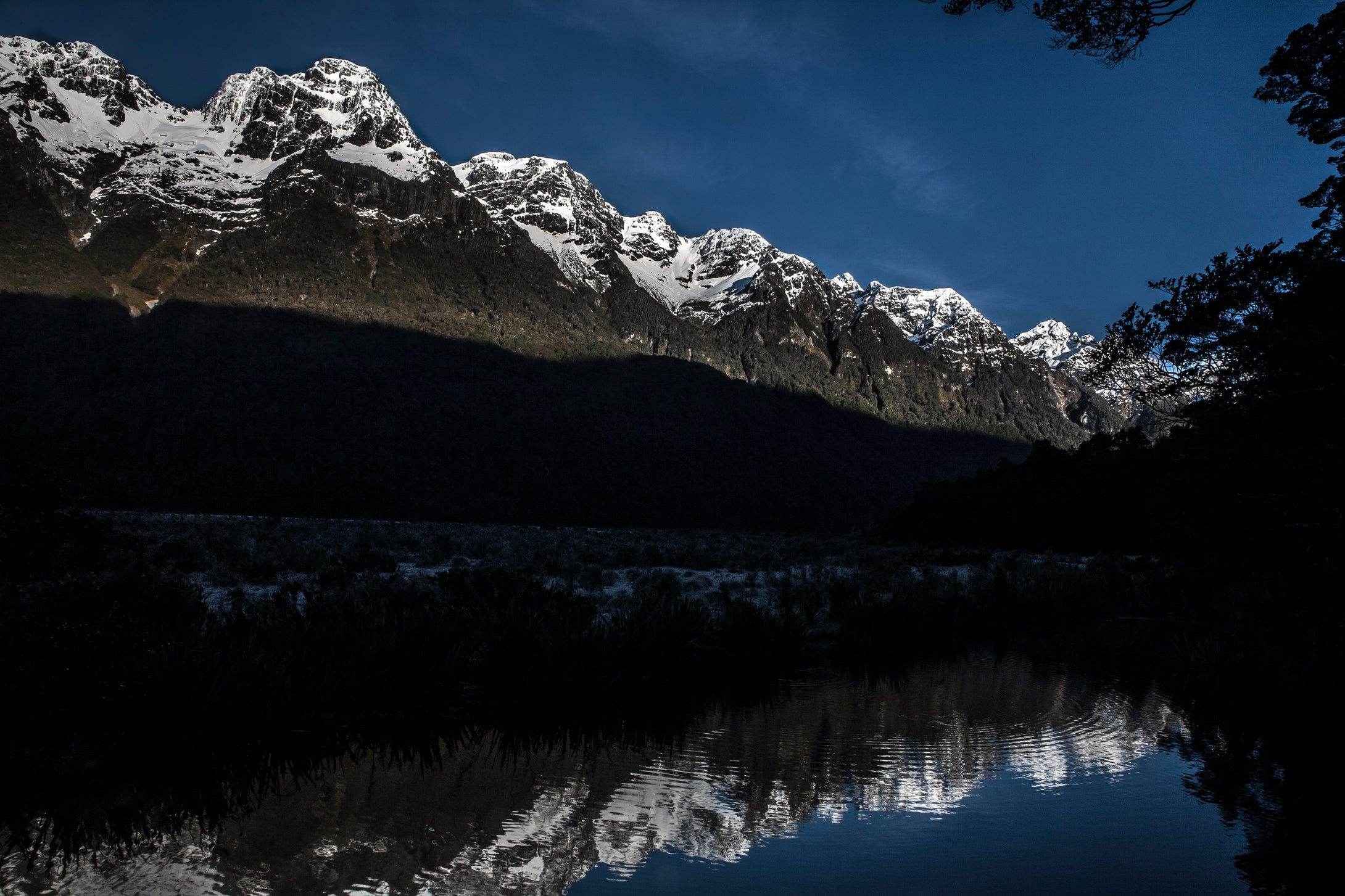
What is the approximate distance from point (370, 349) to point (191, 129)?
86717mm

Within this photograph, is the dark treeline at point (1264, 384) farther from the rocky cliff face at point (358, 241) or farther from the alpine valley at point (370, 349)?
the rocky cliff face at point (358, 241)

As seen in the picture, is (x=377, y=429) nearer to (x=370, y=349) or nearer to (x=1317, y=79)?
(x=370, y=349)

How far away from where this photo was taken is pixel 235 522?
119 feet

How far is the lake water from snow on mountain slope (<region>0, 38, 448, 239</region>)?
123m

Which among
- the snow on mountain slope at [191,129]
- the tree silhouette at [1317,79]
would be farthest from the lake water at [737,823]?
the snow on mountain slope at [191,129]

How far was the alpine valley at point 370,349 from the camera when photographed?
68500 millimetres

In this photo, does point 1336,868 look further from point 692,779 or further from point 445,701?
point 445,701

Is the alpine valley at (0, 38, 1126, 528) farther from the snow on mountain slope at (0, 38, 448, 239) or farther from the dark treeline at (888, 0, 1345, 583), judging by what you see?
the dark treeline at (888, 0, 1345, 583)

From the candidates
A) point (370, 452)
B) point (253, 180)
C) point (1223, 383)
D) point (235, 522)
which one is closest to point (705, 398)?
point (370, 452)

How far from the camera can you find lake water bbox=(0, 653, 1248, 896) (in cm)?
448

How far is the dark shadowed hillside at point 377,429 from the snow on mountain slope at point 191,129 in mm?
38827

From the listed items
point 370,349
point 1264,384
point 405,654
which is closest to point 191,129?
point 370,349

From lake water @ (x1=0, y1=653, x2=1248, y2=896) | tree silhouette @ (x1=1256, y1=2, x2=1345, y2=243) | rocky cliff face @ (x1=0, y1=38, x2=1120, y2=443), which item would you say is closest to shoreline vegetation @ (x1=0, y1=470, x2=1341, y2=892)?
lake water @ (x1=0, y1=653, x2=1248, y2=896)

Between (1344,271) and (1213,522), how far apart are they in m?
3.43
